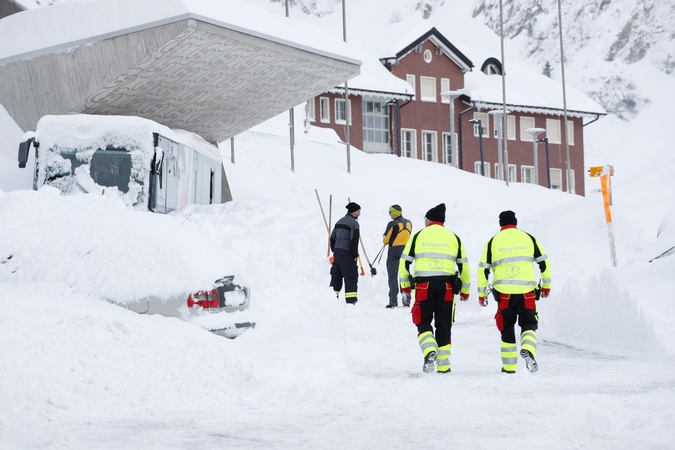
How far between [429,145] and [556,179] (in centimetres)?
925

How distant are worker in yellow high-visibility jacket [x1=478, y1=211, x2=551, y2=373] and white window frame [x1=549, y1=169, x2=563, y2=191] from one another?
46.0 m

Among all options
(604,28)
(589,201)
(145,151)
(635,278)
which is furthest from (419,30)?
(604,28)

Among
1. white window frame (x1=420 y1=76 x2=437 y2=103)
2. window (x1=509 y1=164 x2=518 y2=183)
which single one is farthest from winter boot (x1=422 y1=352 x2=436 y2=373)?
window (x1=509 y1=164 x2=518 y2=183)

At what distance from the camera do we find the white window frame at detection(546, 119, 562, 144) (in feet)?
173

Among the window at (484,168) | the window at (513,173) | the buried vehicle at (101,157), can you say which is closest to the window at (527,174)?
the window at (513,173)

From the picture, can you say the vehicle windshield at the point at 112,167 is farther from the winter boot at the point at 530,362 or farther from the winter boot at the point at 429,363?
the winter boot at the point at 530,362

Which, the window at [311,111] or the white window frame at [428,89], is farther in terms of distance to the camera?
the white window frame at [428,89]

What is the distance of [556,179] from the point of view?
177 ft

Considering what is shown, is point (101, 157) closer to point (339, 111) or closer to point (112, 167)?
point (112, 167)

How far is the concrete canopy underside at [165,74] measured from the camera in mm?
20688

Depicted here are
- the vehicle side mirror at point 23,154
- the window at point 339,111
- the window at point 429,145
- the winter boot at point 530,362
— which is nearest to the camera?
the winter boot at point 530,362

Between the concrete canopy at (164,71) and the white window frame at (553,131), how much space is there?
28.5 m

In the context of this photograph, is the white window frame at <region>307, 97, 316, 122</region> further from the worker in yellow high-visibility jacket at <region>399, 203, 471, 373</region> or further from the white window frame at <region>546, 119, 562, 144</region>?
the worker in yellow high-visibility jacket at <region>399, 203, 471, 373</region>

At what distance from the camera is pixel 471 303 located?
1594cm
